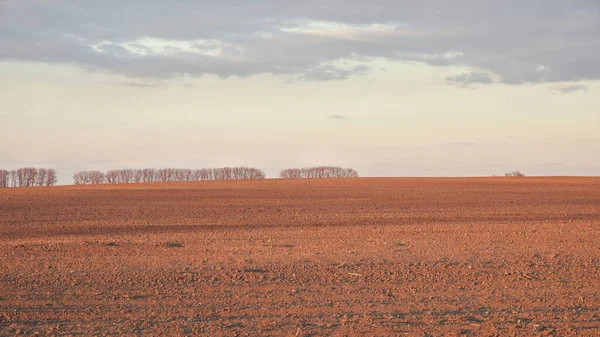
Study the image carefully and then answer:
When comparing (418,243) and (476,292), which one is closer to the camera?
(476,292)

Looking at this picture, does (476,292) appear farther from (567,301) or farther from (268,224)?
(268,224)

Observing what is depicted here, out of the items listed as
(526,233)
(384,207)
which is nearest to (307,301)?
(526,233)

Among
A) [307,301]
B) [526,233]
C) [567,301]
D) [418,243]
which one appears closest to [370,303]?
[307,301]

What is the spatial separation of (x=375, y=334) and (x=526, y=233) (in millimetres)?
12524

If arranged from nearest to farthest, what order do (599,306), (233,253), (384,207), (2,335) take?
(2,335) < (599,306) < (233,253) < (384,207)

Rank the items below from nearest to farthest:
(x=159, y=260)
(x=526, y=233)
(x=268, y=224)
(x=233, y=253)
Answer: (x=159, y=260) < (x=233, y=253) < (x=526, y=233) < (x=268, y=224)

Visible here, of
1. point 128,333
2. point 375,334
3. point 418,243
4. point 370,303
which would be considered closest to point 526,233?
point 418,243

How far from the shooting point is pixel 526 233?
18688mm

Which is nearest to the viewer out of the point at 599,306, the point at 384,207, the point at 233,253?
the point at 599,306

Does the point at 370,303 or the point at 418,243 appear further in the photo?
the point at 418,243

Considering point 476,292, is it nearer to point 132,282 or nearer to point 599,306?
point 599,306

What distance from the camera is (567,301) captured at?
30.6 ft

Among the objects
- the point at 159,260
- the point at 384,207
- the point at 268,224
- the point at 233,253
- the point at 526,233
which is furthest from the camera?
the point at 384,207

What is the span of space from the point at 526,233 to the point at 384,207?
1493 cm
